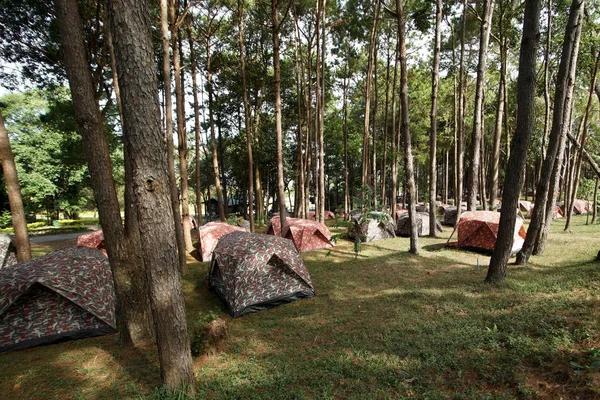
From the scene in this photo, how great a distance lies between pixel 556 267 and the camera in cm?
691

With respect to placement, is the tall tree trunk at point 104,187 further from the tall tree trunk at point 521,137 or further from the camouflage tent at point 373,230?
the camouflage tent at point 373,230

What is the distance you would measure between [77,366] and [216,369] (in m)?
2.33

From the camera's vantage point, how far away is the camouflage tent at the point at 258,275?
5.96 metres

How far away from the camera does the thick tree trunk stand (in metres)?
2.82

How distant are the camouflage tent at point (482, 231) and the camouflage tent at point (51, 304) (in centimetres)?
1130

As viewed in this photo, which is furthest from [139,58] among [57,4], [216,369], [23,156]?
[23,156]

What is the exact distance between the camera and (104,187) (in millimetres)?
4367

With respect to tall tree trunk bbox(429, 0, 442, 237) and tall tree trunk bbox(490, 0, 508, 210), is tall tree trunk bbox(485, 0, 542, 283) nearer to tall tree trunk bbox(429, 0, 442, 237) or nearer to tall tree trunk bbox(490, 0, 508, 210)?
tall tree trunk bbox(429, 0, 442, 237)

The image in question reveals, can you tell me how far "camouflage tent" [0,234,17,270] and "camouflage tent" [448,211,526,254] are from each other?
16.3 metres

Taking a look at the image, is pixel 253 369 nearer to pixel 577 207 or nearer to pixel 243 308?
pixel 243 308

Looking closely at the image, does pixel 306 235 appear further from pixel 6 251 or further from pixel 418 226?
pixel 6 251

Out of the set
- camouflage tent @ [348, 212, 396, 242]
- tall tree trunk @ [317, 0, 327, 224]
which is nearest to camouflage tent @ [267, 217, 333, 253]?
camouflage tent @ [348, 212, 396, 242]

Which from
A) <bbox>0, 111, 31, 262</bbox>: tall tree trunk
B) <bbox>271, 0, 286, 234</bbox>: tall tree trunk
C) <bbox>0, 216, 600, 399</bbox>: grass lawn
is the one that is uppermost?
<bbox>271, 0, 286, 234</bbox>: tall tree trunk

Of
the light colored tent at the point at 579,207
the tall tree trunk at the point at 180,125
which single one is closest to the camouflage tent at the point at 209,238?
the tall tree trunk at the point at 180,125
